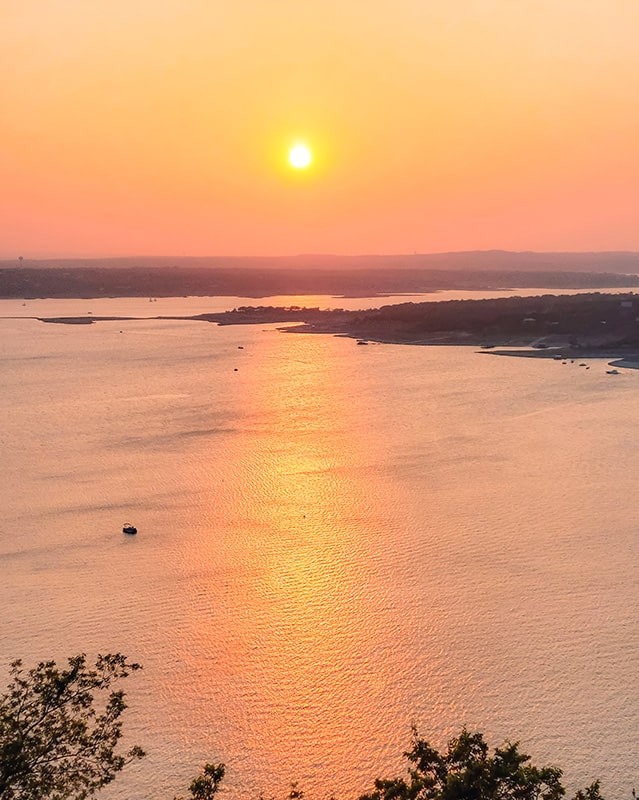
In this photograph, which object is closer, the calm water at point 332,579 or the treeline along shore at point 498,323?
the calm water at point 332,579

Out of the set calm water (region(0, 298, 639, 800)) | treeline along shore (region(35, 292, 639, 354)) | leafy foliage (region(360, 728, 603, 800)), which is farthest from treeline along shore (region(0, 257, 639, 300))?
leafy foliage (region(360, 728, 603, 800))

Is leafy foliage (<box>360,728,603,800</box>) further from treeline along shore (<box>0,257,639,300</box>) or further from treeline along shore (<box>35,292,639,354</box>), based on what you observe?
treeline along shore (<box>0,257,639,300</box>)

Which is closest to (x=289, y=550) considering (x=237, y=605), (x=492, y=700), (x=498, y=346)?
(x=237, y=605)

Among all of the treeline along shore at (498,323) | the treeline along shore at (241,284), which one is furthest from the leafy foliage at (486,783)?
the treeline along shore at (241,284)

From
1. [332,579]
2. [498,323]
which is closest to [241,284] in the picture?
[498,323]

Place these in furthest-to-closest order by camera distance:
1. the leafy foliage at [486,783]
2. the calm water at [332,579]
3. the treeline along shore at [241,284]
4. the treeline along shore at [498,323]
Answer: the treeline along shore at [241,284] < the treeline along shore at [498,323] < the calm water at [332,579] < the leafy foliage at [486,783]

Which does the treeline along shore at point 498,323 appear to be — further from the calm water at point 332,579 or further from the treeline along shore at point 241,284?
the treeline along shore at point 241,284

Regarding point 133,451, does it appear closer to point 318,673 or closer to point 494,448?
point 494,448

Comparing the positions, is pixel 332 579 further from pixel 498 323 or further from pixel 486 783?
pixel 498 323
